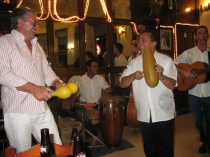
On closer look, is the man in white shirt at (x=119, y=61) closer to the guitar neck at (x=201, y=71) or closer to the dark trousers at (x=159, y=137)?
the guitar neck at (x=201, y=71)

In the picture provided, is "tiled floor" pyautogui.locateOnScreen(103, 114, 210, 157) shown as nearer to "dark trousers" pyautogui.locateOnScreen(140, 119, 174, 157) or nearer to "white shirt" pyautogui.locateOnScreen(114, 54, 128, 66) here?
"dark trousers" pyautogui.locateOnScreen(140, 119, 174, 157)

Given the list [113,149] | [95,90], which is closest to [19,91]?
[113,149]

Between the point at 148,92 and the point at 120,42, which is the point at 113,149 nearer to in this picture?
the point at 148,92

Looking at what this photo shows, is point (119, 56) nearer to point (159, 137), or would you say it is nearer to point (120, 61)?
point (120, 61)

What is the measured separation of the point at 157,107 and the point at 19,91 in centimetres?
140

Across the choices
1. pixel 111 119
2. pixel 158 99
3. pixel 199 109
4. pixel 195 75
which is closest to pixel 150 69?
pixel 158 99

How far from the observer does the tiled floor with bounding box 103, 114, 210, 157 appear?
3531mm

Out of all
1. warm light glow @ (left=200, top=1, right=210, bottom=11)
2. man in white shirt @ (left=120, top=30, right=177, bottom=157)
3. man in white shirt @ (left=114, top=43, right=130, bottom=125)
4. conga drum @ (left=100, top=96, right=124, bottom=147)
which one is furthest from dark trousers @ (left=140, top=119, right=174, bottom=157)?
warm light glow @ (left=200, top=1, right=210, bottom=11)

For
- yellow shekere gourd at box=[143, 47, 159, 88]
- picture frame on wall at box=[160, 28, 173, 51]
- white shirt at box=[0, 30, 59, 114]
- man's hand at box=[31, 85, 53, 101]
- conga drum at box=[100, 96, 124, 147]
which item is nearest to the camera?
man's hand at box=[31, 85, 53, 101]

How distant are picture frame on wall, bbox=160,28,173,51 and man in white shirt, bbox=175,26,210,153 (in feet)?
8.49

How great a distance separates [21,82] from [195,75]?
106 inches

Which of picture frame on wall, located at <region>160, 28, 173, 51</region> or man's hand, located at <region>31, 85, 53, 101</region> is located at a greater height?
picture frame on wall, located at <region>160, 28, 173, 51</region>

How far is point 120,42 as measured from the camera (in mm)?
5664

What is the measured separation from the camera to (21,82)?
67.5 inches
